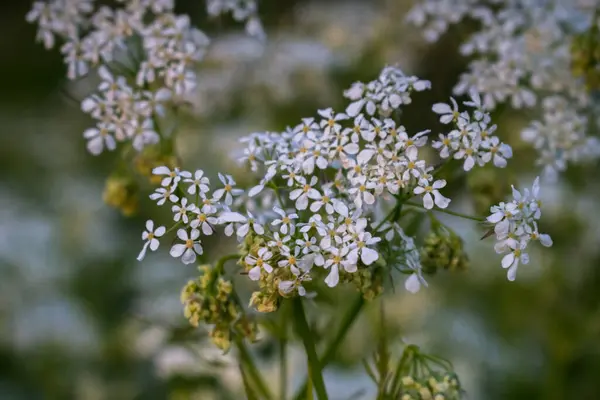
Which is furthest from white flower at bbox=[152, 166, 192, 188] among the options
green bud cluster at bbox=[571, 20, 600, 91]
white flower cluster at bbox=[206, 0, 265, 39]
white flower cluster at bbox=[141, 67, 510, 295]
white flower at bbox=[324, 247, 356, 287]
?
green bud cluster at bbox=[571, 20, 600, 91]

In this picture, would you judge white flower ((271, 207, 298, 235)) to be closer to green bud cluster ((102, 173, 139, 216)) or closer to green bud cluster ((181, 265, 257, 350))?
green bud cluster ((181, 265, 257, 350))

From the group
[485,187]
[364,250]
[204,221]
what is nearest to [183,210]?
[204,221]

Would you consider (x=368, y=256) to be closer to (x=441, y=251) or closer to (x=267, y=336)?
(x=441, y=251)

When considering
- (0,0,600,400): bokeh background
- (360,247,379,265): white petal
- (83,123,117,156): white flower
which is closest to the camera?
(360,247,379,265): white petal

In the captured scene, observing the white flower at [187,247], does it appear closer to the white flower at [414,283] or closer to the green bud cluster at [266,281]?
the green bud cluster at [266,281]

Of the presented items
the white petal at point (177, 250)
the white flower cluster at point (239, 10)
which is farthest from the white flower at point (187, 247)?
the white flower cluster at point (239, 10)

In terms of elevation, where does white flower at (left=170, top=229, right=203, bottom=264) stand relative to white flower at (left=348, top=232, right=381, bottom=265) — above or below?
above

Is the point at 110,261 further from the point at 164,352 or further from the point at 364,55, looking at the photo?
the point at 364,55
